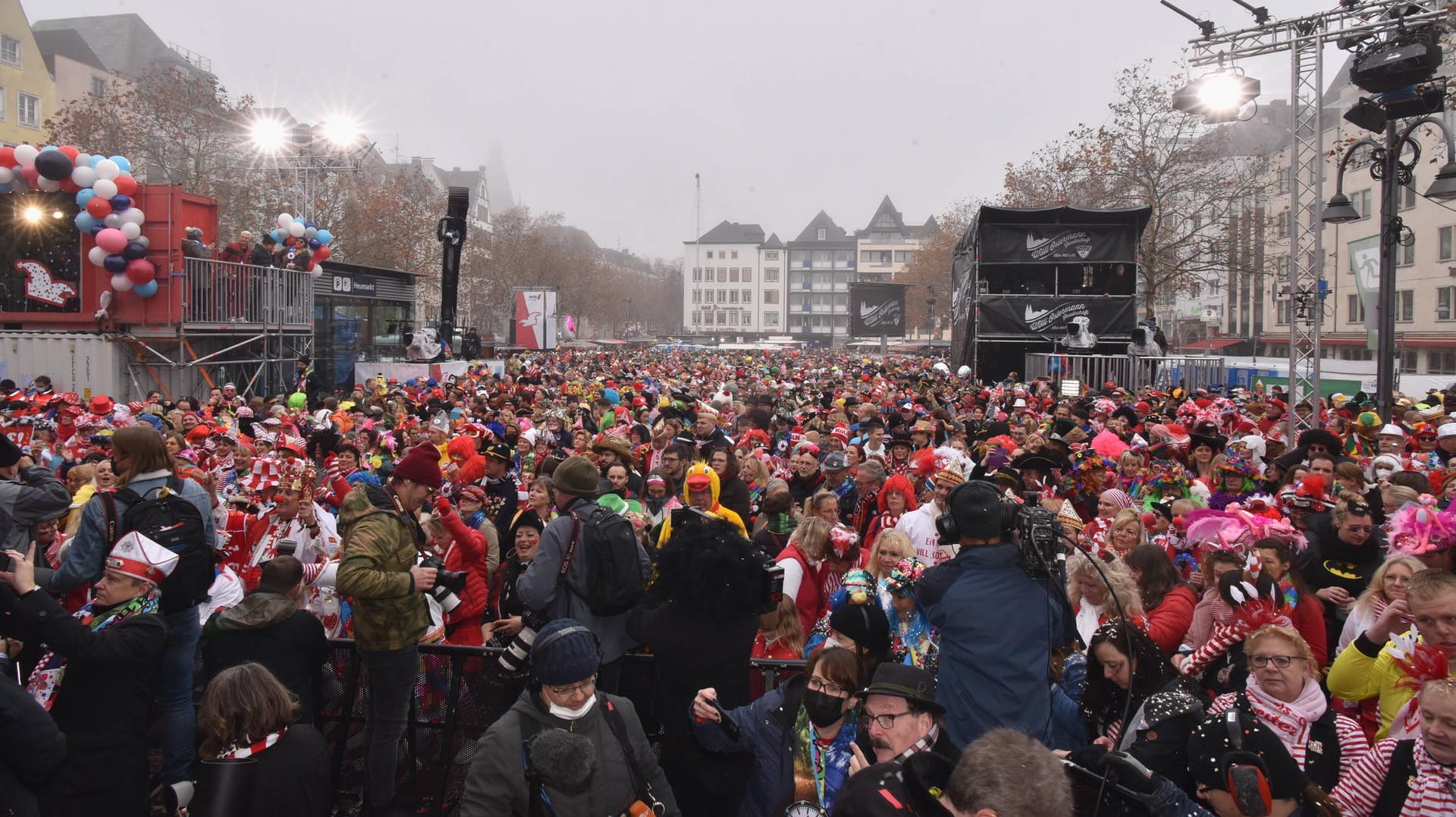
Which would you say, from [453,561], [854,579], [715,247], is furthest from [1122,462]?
[715,247]

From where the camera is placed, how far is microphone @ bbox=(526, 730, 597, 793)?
9.61 ft

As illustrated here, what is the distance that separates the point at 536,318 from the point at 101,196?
26.7m

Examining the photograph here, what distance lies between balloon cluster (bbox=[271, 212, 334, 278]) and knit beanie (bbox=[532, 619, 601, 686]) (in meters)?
22.1

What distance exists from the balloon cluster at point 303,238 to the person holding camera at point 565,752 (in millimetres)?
22050

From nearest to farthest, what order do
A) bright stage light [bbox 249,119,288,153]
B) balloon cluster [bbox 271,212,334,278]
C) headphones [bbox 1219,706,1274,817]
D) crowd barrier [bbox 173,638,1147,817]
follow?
headphones [bbox 1219,706,1274,817] < crowd barrier [bbox 173,638,1147,817] < balloon cluster [bbox 271,212,334,278] < bright stage light [bbox 249,119,288,153]

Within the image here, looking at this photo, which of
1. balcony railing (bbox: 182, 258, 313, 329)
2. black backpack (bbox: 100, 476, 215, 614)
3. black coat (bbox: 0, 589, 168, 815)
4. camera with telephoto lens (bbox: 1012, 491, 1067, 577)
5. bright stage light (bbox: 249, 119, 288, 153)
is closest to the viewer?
camera with telephoto lens (bbox: 1012, 491, 1067, 577)

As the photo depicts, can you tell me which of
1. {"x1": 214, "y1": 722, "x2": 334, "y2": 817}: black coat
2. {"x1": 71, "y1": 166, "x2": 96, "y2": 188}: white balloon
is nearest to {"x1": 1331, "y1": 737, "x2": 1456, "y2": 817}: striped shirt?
{"x1": 214, "y1": 722, "x2": 334, "y2": 817}: black coat

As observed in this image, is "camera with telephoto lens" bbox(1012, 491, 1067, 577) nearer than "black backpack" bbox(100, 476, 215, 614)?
Yes

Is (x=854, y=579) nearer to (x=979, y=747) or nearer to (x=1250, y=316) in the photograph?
(x=979, y=747)

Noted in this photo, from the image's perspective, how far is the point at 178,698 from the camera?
436cm

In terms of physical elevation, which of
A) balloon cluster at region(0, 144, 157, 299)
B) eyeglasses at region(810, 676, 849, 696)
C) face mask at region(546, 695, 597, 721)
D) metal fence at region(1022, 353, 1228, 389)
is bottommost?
face mask at region(546, 695, 597, 721)

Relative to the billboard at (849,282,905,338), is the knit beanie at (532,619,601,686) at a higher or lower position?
lower

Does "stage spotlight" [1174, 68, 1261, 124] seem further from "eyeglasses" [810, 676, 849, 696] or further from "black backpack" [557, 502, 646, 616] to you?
"eyeglasses" [810, 676, 849, 696]

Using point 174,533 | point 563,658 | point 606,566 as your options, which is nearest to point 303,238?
point 174,533
